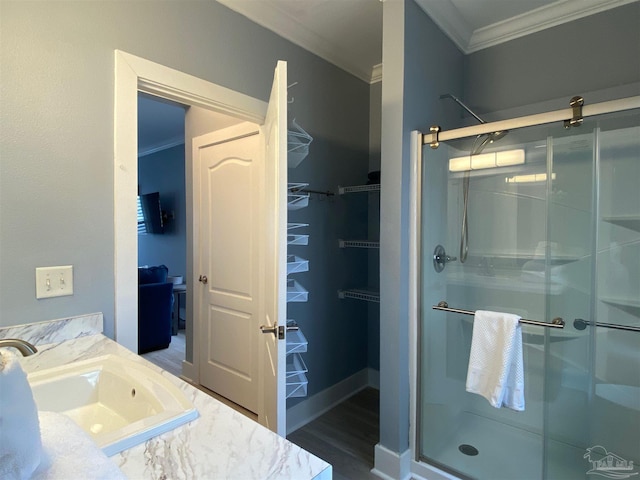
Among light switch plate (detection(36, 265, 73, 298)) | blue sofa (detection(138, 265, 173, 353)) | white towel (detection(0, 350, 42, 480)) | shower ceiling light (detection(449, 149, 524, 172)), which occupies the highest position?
shower ceiling light (detection(449, 149, 524, 172))

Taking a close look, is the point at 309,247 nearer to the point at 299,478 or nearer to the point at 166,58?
the point at 166,58

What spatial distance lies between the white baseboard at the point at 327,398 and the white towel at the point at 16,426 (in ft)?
6.27

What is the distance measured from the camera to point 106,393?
42.8 inches

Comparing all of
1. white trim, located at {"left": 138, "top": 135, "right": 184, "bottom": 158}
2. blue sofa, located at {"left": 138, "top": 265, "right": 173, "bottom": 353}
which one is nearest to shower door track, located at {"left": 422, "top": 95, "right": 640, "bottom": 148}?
blue sofa, located at {"left": 138, "top": 265, "right": 173, "bottom": 353}

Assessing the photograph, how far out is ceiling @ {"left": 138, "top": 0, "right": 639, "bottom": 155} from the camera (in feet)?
6.44

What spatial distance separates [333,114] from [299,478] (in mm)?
2348

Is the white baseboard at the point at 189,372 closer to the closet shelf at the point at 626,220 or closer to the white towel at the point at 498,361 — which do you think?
the white towel at the point at 498,361

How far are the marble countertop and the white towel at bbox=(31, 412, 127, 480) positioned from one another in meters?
0.10

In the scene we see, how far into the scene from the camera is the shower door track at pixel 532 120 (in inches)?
56.4

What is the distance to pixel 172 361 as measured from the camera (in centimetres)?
342

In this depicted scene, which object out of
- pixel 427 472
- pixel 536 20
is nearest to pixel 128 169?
pixel 427 472

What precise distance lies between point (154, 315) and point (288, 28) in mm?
2988

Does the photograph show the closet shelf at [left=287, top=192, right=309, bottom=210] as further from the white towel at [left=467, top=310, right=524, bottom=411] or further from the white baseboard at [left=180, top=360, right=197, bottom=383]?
the white baseboard at [left=180, top=360, right=197, bottom=383]

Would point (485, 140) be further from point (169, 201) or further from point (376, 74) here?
point (169, 201)
